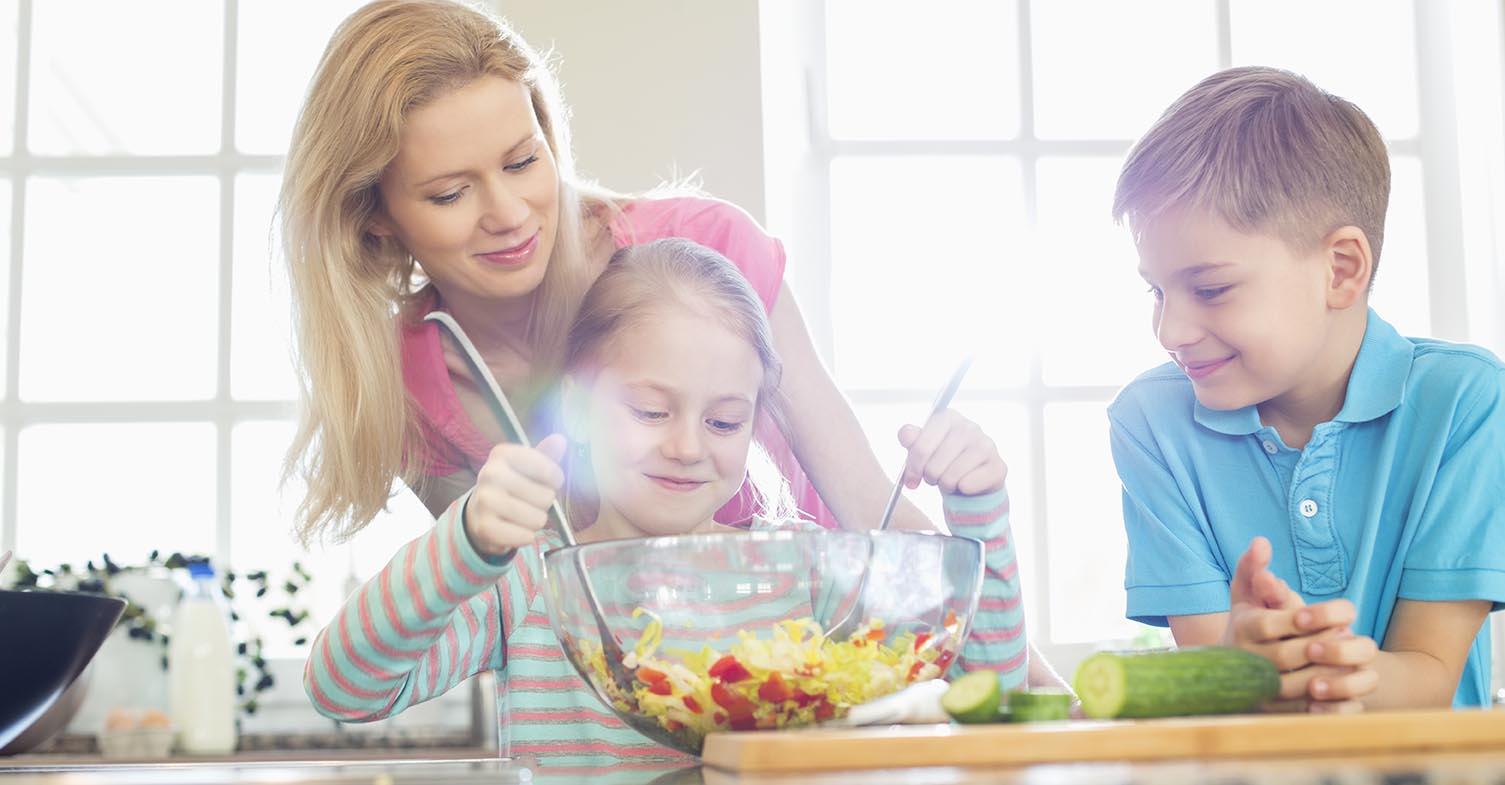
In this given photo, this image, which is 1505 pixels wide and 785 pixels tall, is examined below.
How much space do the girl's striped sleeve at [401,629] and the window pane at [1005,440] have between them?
1.49 meters

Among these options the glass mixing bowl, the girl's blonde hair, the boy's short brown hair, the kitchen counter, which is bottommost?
the kitchen counter

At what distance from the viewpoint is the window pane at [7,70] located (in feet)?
8.37

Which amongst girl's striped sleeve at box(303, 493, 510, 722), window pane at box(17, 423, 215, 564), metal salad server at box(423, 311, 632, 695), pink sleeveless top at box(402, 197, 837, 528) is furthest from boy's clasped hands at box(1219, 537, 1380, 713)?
window pane at box(17, 423, 215, 564)

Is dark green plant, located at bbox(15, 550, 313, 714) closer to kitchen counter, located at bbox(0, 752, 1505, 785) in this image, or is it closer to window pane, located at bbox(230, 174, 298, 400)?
window pane, located at bbox(230, 174, 298, 400)

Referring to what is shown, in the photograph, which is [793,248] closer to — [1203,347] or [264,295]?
[264,295]

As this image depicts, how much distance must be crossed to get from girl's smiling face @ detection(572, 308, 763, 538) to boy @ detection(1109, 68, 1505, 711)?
39cm

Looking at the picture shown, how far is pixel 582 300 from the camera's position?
1.39 m

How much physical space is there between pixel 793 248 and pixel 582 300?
44.3 inches

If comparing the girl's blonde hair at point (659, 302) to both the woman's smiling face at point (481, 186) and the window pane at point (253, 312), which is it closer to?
the woman's smiling face at point (481, 186)

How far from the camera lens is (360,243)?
1.52m

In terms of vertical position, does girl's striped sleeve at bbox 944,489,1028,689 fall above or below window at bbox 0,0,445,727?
below

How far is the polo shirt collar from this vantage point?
1.23 metres

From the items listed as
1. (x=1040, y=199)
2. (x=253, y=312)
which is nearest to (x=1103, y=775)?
(x=1040, y=199)

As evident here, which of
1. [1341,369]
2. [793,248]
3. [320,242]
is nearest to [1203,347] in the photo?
[1341,369]
